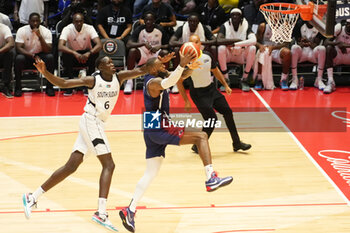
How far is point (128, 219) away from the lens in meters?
6.93

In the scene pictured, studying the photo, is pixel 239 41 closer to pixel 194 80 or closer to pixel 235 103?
pixel 235 103

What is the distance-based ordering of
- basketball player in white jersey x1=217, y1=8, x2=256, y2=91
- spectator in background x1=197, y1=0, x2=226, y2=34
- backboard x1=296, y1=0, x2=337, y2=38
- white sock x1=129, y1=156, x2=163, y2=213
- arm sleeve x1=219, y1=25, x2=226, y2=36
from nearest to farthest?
white sock x1=129, y1=156, x2=163, y2=213 < backboard x1=296, y1=0, x2=337, y2=38 < basketball player in white jersey x1=217, y1=8, x2=256, y2=91 < arm sleeve x1=219, y1=25, x2=226, y2=36 < spectator in background x1=197, y1=0, x2=226, y2=34

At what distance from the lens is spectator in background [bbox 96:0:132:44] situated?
14.4m

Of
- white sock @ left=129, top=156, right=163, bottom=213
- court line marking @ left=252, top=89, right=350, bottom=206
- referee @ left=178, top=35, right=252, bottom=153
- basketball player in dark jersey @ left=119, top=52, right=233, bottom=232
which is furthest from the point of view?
referee @ left=178, top=35, right=252, bottom=153

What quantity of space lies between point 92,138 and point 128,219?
40.3 inches

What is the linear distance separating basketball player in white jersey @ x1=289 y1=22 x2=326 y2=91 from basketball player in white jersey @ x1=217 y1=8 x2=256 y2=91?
107cm

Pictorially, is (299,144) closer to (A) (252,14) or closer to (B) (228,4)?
(A) (252,14)

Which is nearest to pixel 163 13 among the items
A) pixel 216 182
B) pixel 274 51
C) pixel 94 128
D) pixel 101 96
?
pixel 274 51

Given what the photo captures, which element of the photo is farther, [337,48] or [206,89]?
[337,48]

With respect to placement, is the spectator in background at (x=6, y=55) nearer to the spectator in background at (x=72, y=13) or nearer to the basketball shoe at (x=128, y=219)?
the spectator in background at (x=72, y=13)

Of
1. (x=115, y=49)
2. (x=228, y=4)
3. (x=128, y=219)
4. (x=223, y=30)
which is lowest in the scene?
(x=128, y=219)

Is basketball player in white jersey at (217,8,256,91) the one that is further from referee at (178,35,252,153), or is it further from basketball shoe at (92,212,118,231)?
basketball shoe at (92,212,118,231)

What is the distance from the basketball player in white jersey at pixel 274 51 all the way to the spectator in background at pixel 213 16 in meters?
1.04

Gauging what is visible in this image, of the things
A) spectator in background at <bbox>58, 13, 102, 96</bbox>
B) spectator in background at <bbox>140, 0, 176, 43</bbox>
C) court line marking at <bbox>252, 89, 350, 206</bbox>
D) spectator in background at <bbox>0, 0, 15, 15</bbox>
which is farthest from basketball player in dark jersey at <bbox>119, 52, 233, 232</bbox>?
spectator in background at <bbox>0, 0, 15, 15</bbox>
